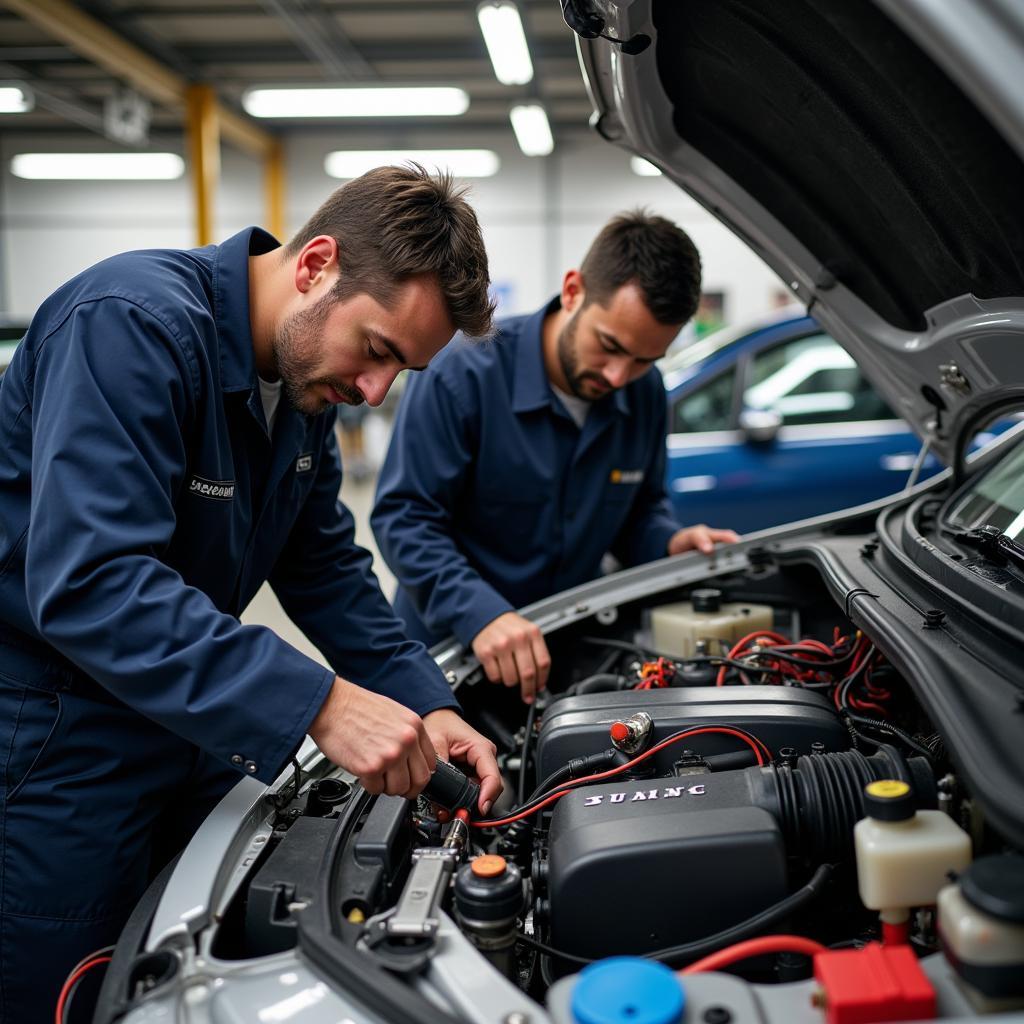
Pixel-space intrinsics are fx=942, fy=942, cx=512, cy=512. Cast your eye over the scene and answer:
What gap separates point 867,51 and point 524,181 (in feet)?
35.2

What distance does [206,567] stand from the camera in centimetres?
140

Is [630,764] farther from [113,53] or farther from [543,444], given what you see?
[113,53]

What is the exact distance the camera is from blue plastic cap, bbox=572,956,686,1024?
0.76 m

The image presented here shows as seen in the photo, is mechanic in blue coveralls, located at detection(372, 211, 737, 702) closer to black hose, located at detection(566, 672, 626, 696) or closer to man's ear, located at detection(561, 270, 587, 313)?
man's ear, located at detection(561, 270, 587, 313)

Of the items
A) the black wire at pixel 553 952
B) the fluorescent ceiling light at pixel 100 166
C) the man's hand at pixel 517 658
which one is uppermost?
the fluorescent ceiling light at pixel 100 166

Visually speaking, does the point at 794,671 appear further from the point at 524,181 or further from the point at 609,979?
the point at 524,181

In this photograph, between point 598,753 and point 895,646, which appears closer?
point 895,646

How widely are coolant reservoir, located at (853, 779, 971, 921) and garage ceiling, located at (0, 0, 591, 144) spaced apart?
703cm

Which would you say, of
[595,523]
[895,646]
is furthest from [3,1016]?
[595,523]

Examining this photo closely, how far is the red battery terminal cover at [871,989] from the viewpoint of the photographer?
76 cm

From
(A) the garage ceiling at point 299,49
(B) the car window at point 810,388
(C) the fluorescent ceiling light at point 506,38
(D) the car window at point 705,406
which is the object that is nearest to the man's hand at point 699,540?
(D) the car window at point 705,406

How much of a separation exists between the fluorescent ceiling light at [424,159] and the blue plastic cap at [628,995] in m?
10.6

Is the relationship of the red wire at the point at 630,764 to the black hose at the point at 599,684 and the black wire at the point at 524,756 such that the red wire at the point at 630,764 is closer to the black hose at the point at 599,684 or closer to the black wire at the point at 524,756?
the black wire at the point at 524,756

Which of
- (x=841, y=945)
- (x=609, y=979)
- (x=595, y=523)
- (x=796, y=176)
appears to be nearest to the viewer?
(x=609, y=979)
